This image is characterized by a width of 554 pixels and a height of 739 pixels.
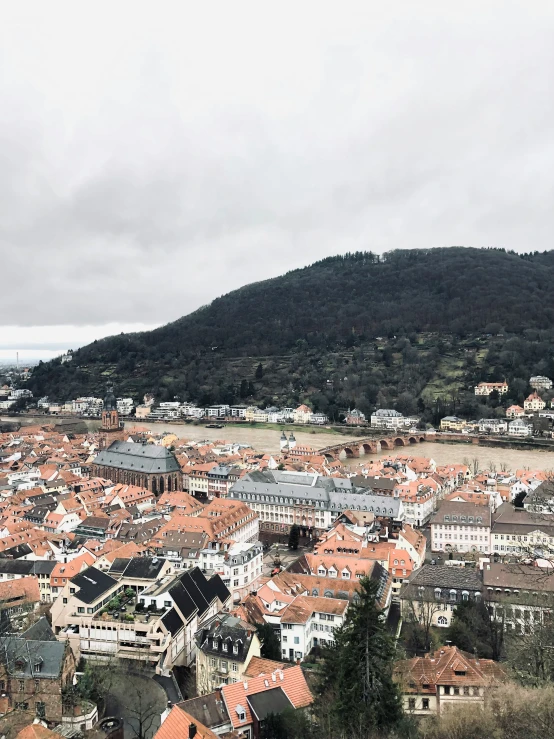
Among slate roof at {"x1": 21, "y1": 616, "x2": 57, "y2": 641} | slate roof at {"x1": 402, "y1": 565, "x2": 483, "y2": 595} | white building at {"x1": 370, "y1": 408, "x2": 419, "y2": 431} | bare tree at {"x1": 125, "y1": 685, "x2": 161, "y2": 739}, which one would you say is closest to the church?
slate roof at {"x1": 402, "y1": 565, "x2": 483, "y2": 595}

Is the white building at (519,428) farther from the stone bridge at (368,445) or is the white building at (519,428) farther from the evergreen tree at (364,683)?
the evergreen tree at (364,683)

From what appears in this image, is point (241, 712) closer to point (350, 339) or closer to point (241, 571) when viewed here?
point (241, 571)

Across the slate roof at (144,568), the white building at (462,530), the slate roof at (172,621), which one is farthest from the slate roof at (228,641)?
the white building at (462,530)

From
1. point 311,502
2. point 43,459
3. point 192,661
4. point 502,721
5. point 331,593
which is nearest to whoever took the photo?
point 502,721

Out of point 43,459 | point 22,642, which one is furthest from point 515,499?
point 43,459

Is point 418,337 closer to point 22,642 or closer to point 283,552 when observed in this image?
point 283,552

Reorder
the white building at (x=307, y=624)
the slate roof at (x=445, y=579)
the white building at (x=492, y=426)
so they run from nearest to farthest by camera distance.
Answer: the white building at (x=307, y=624), the slate roof at (x=445, y=579), the white building at (x=492, y=426)

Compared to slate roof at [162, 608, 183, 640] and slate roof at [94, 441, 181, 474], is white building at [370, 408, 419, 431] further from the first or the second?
slate roof at [162, 608, 183, 640]
